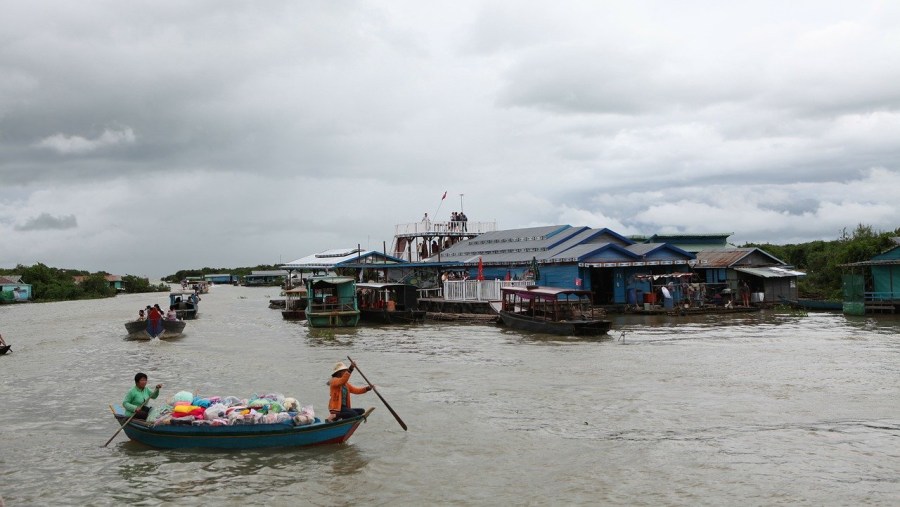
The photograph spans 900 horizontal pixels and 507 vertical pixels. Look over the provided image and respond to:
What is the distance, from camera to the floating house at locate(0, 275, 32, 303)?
7712cm

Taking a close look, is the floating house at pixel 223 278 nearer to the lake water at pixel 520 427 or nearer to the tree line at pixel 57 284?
the tree line at pixel 57 284

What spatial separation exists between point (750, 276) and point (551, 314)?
58.4ft

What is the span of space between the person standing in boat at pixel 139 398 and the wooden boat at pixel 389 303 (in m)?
23.3

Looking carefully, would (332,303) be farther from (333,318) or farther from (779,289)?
(779,289)

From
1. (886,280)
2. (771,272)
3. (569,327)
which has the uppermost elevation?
(771,272)

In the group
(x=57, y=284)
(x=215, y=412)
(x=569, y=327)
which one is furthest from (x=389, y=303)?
(x=57, y=284)

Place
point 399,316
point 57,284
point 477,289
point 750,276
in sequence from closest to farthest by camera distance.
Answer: point 399,316 → point 477,289 → point 750,276 → point 57,284

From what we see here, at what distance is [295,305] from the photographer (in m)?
43.2

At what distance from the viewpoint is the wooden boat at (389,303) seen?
36000 mm

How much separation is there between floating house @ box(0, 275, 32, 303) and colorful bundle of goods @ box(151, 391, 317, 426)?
3049 inches

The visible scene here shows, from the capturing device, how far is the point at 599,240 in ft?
134

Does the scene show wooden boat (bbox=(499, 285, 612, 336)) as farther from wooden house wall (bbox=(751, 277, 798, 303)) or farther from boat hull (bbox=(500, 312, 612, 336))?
wooden house wall (bbox=(751, 277, 798, 303))

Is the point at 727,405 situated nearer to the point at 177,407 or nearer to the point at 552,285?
the point at 177,407

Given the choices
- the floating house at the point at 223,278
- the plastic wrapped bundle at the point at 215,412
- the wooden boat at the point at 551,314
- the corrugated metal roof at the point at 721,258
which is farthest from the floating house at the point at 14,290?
the plastic wrapped bundle at the point at 215,412
